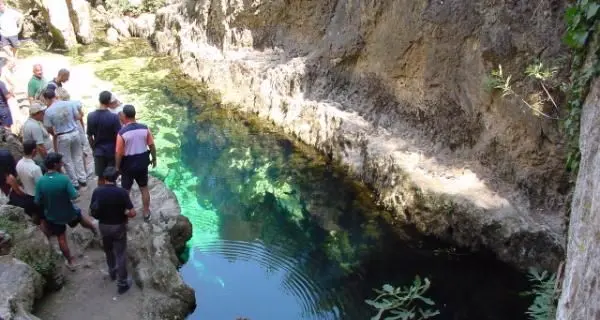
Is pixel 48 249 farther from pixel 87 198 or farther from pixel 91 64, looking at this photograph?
pixel 91 64

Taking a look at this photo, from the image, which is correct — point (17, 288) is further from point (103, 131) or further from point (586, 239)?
point (586, 239)

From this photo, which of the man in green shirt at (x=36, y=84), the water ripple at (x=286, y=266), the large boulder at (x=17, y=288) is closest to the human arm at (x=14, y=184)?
the large boulder at (x=17, y=288)

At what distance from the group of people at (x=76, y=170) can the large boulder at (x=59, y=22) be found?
10.1 m

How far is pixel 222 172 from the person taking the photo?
11.2 meters

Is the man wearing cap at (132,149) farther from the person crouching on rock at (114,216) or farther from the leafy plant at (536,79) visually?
the leafy plant at (536,79)

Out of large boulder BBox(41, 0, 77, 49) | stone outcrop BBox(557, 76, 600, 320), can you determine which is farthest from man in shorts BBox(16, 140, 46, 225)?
large boulder BBox(41, 0, 77, 49)

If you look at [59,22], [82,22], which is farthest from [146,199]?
[82,22]

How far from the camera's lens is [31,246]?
6.38 m

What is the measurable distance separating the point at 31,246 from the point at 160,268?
1.42 m

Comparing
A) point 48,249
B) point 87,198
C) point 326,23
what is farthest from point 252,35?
point 48,249

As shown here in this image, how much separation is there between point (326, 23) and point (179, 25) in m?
5.65

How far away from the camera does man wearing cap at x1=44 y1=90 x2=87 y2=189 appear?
7652 millimetres

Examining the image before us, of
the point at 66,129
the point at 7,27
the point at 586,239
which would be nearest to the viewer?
the point at 586,239

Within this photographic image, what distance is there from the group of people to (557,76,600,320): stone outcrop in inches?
168
